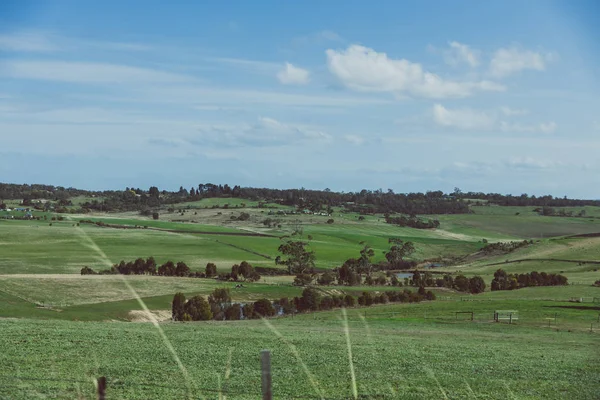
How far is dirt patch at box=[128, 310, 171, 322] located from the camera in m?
81.6

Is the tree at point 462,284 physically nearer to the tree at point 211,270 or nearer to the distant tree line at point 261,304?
the distant tree line at point 261,304

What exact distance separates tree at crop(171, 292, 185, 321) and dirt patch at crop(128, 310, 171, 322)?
0.78m

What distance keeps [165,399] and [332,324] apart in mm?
41256

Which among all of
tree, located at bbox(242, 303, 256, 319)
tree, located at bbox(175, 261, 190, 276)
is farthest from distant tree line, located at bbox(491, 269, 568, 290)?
tree, located at bbox(175, 261, 190, 276)

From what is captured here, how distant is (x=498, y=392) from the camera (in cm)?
3022

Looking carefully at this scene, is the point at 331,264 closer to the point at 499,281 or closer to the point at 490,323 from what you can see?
the point at 499,281

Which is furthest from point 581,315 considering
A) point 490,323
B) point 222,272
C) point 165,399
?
point 222,272

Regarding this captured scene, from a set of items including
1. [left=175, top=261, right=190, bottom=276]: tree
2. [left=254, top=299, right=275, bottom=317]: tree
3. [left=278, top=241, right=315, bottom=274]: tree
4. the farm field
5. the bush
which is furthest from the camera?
[left=278, top=241, right=315, bottom=274]: tree

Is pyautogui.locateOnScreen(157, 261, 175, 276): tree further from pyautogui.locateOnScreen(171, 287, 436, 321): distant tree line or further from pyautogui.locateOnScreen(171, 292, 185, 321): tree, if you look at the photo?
pyautogui.locateOnScreen(171, 292, 185, 321): tree

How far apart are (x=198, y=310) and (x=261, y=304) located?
28.4ft

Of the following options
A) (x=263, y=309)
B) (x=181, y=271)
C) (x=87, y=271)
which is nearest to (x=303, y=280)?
(x=181, y=271)

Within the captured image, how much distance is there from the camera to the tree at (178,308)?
87.7 metres

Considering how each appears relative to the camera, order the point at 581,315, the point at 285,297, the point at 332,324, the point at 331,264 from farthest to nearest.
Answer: the point at 331,264, the point at 285,297, the point at 581,315, the point at 332,324

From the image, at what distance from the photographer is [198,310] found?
8762 centimetres
